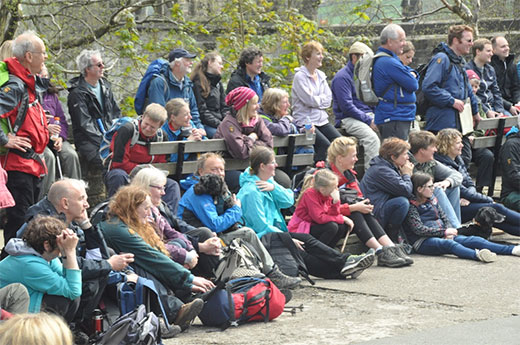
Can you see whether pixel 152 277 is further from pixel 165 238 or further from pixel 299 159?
pixel 299 159

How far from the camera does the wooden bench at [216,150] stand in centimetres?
1034

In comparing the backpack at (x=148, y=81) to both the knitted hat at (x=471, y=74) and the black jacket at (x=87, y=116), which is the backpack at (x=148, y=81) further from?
the knitted hat at (x=471, y=74)

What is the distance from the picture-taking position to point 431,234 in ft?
35.1

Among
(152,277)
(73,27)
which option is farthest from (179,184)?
(73,27)

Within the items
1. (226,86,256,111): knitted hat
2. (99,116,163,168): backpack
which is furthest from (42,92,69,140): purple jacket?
(226,86,256,111): knitted hat

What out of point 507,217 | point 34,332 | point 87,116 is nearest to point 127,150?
point 87,116

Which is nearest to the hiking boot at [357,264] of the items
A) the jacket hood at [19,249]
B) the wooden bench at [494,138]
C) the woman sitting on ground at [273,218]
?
the woman sitting on ground at [273,218]

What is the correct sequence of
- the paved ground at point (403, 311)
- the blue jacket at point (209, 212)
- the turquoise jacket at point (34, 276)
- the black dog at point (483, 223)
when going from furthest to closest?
the black dog at point (483, 223) < the blue jacket at point (209, 212) < the paved ground at point (403, 311) < the turquoise jacket at point (34, 276)

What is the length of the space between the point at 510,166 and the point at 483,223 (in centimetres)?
158

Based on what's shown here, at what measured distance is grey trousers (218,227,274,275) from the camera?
8.81 m

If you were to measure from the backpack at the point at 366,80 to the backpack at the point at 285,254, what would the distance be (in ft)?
11.1

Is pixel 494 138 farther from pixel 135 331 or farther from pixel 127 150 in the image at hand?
pixel 135 331

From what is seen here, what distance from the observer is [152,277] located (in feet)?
25.5

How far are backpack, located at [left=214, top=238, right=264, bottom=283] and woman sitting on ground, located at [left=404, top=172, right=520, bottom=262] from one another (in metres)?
2.78
